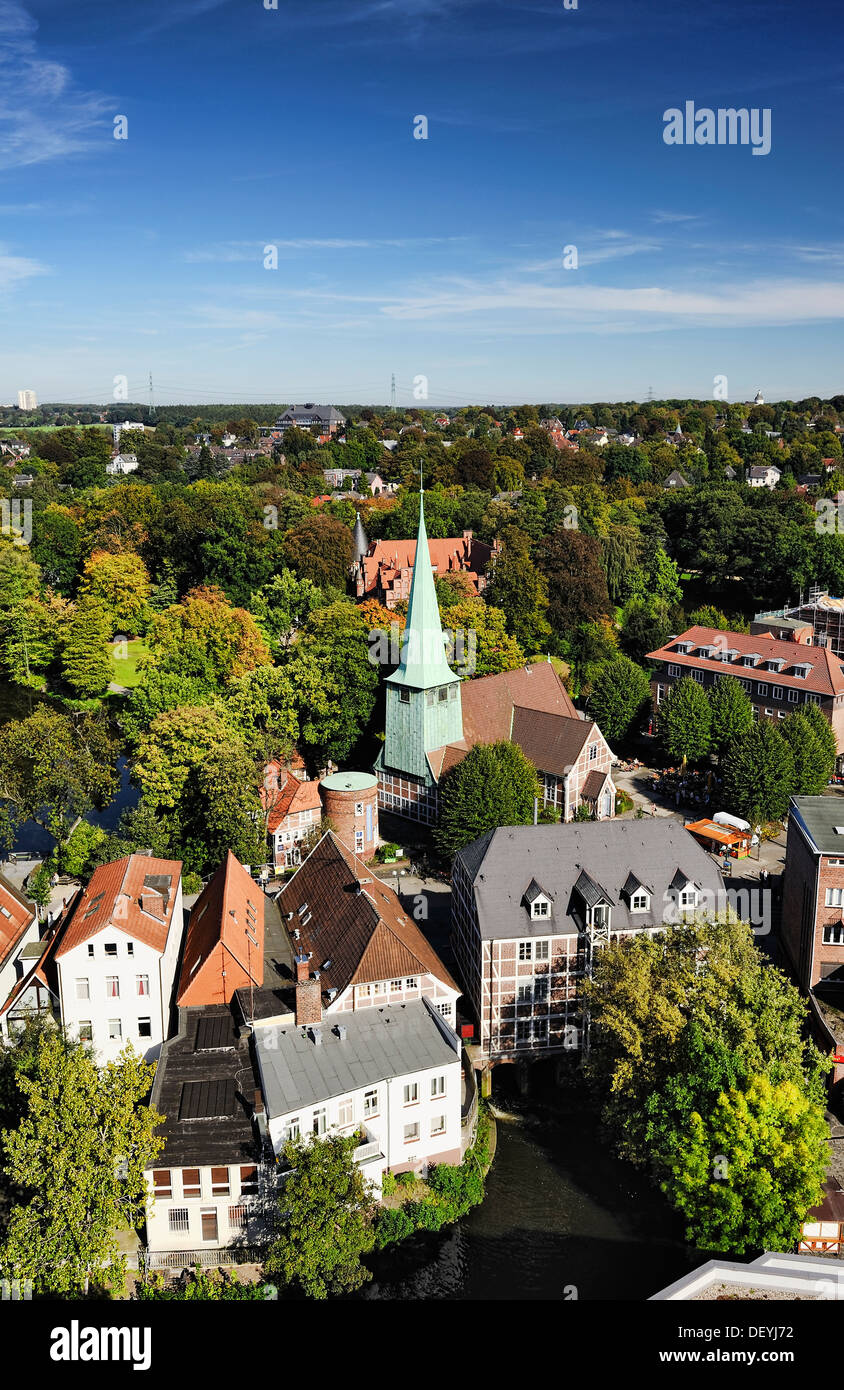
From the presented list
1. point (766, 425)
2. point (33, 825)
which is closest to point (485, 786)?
point (33, 825)

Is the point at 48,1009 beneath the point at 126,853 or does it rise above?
beneath

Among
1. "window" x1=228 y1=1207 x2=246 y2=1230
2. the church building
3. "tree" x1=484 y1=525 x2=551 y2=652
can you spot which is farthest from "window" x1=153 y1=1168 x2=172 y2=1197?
"tree" x1=484 y1=525 x2=551 y2=652

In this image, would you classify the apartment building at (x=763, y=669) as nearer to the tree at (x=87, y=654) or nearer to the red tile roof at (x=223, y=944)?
the red tile roof at (x=223, y=944)

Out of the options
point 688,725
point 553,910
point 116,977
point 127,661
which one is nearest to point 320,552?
point 127,661

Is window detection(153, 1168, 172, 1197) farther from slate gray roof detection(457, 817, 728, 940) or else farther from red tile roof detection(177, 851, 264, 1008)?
slate gray roof detection(457, 817, 728, 940)

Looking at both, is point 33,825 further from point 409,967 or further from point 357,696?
point 409,967
